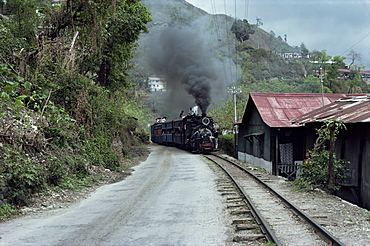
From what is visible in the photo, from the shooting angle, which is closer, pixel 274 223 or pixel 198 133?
pixel 274 223

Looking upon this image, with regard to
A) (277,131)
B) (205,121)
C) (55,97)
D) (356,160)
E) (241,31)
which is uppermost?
(241,31)

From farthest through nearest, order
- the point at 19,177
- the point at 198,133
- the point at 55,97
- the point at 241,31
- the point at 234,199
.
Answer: the point at 241,31
the point at 198,133
the point at 55,97
the point at 234,199
the point at 19,177

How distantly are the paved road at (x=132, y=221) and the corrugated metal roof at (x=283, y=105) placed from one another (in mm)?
7627

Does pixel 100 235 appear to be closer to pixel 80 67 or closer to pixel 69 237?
pixel 69 237

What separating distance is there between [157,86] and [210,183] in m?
93.8

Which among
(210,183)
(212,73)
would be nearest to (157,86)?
(212,73)

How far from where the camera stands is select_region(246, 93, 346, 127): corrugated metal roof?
17.9m

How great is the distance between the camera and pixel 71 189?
420 inches

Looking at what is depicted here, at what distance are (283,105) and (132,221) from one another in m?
14.4

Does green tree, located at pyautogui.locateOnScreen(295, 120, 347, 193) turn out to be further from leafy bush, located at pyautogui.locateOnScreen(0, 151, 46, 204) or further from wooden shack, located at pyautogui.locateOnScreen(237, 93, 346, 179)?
leafy bush, located at pyautogui.locateOnScreen(0, 151, 46, 204)

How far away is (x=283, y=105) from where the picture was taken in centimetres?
1975

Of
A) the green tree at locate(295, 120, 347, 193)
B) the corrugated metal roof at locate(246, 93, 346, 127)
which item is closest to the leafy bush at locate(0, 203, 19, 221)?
the green tree at locate(295, 120, 347, 193)

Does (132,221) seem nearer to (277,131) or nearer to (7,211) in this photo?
(7,211)

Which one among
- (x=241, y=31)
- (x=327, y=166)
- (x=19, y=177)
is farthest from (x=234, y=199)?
(x=241, y=31)
